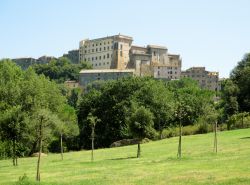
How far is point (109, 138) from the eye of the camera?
259 ft

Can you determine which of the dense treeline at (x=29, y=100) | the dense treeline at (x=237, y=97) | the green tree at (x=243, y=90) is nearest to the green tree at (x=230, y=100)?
the dense treeline at (x=237, y=97)

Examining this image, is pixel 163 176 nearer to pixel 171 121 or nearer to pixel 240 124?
pixel 240 124

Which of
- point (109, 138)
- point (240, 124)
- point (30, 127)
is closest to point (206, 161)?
point (30, 127)

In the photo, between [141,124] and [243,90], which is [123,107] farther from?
[141,124]

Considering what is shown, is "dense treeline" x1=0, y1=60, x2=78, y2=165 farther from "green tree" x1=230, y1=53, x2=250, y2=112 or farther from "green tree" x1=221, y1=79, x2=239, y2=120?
"green tree" x1=230, y1=53, x2=250, y2=112

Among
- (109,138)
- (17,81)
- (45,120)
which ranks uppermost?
(17,81)

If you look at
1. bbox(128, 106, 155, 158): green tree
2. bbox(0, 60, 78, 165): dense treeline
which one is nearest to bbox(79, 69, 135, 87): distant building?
bbox(0, 60, 78, 165): dense treeline

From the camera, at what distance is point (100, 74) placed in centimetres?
18625

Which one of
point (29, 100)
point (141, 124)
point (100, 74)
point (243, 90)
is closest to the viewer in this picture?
point (141, 124)

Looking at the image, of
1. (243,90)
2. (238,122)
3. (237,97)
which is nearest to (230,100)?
(237,97)

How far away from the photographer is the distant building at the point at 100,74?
18075cm

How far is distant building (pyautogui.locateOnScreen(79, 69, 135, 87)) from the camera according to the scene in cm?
18075

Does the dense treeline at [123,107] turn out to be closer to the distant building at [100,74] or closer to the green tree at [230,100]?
the green tree at [230,100]

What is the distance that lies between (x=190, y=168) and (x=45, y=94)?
46.0 m
